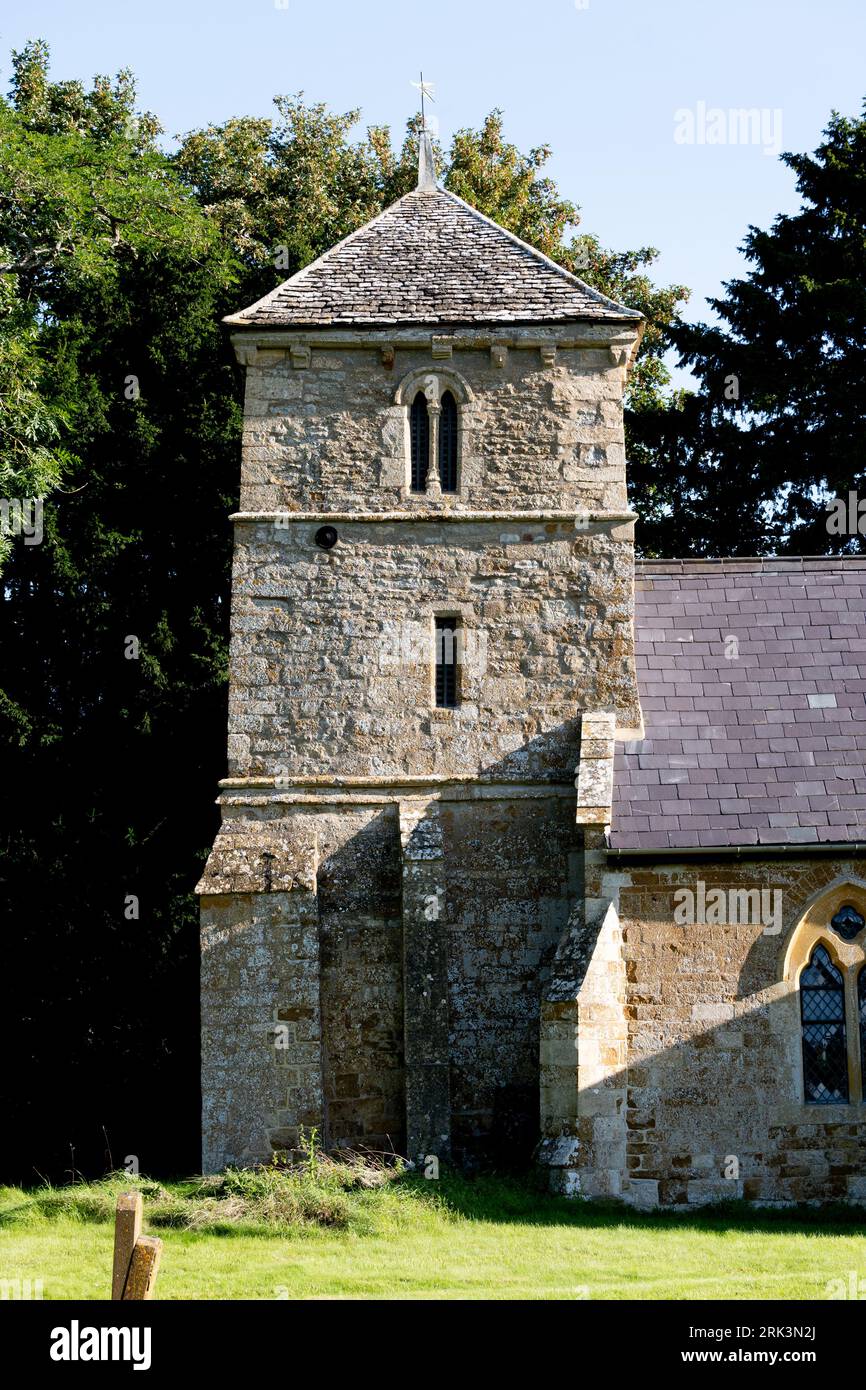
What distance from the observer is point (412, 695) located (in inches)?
723

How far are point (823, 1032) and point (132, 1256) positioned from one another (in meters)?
8.84

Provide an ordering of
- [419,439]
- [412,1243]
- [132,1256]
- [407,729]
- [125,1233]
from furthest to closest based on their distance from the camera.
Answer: [419,439] < [407,729] < [412,1243] < [125,1233] < [132,1256]

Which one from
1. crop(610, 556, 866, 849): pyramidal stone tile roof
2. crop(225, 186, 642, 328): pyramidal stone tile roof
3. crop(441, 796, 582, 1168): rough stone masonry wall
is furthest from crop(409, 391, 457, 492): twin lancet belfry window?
crop(441, 796, 582, 1168): rough stone masonry wall

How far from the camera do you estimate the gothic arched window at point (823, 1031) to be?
16484mm

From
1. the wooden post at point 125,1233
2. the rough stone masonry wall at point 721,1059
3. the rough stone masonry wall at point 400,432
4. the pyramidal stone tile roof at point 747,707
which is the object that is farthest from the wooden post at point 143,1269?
the rough stone masonry wall at point 400,432

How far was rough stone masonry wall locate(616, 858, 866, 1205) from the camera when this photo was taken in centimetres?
1619

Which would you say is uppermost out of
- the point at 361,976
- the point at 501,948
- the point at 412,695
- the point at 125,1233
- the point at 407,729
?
the point at 412,695

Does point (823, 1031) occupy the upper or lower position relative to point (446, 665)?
lower

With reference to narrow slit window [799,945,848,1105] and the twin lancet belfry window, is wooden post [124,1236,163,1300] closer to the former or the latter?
narrow slit window [799,945,848,1105]

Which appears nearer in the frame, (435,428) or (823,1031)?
(823,1031)

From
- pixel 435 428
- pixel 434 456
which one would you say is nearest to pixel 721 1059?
pixel 434 456

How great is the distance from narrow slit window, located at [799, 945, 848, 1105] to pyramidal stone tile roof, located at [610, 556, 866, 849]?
4.44ft

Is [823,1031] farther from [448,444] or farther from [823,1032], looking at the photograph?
[448,444]

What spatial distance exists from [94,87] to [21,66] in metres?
1.51
